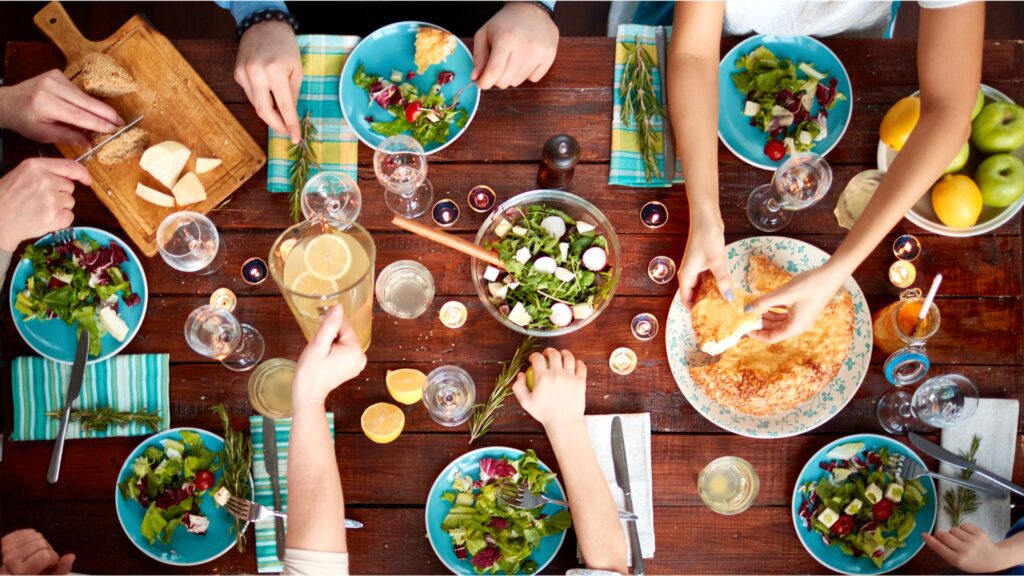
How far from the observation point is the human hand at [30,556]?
5.94 ft

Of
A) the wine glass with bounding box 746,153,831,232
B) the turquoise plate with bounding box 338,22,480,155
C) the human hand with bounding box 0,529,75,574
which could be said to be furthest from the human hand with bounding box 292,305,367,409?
the wine glass with bounding box 746,153,831,232

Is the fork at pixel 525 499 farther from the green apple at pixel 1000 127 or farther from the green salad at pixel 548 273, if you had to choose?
the green apple at pixel 1000 127

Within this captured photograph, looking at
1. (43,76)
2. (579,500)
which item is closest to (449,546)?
(579,500)

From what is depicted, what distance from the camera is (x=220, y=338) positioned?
195cm

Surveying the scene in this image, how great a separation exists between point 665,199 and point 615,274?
1.01ft

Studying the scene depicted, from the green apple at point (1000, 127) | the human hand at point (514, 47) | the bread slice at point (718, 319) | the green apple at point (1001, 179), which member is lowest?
the bread slice at point (718, 319)

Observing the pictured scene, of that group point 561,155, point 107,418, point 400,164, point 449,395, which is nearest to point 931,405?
point 561,155

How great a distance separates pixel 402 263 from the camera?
200 cm

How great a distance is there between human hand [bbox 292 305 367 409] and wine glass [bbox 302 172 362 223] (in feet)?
1.39

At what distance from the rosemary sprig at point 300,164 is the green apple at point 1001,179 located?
198cm

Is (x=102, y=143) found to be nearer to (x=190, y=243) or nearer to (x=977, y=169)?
(x=190, y=243)

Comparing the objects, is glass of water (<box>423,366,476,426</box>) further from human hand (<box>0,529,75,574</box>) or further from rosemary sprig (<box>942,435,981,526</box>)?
rosemary sprig (<box>942,435,981,526</box>)

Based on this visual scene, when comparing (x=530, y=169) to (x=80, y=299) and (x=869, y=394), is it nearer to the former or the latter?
(x=869, y=394)

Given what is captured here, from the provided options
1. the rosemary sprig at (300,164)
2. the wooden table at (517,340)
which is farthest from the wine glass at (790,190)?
the rosemary sprig at (300,164)
